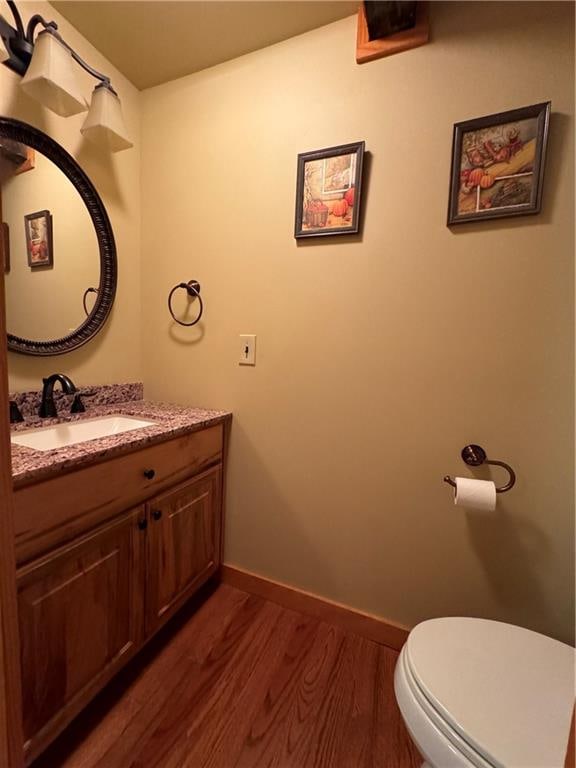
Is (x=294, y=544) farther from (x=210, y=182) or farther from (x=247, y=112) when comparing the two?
(x=247, y=112)

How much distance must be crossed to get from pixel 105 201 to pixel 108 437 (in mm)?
1101

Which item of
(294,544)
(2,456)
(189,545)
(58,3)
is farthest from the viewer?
(294,544)

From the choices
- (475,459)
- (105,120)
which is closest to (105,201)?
(105,120)

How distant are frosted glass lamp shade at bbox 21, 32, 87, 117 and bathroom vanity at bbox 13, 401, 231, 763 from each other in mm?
1156

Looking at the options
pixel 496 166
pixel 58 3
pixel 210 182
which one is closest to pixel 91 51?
pixel 58 3

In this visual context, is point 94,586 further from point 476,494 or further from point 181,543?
point 476,494

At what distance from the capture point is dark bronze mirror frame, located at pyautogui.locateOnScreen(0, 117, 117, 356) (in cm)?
110

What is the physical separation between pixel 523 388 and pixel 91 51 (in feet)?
6.88

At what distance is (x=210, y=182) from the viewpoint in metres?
1.39

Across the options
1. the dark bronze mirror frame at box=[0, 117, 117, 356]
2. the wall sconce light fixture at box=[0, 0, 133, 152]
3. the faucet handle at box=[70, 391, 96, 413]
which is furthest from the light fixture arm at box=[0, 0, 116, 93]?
the faucet handle at box=[70, 391, 96, 413]

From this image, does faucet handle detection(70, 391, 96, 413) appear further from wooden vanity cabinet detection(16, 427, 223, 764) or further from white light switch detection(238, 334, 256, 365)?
white light switch detection(238, 334, 256, 365)

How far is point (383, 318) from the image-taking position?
3.82ft

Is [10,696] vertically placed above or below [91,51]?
below

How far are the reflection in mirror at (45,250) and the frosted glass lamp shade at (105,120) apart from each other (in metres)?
0.21
